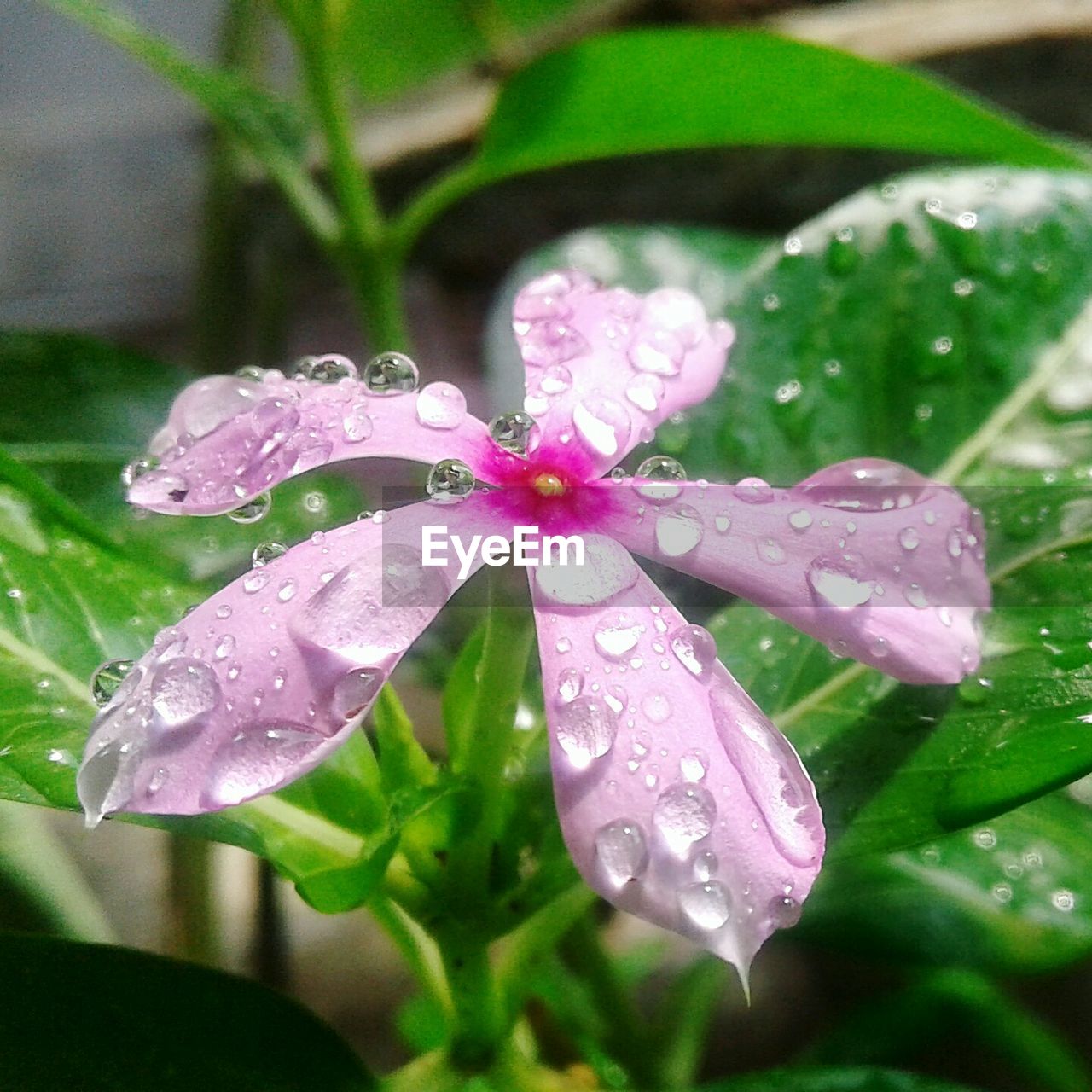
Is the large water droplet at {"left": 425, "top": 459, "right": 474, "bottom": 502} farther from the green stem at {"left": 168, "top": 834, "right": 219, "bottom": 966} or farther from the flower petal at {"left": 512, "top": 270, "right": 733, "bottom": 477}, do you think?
the green stem at {"left": 168, "top": 834, "right": 219, "bottom": 966}

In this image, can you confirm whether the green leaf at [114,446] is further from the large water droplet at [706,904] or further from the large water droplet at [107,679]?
the large water droplet at [706,904]

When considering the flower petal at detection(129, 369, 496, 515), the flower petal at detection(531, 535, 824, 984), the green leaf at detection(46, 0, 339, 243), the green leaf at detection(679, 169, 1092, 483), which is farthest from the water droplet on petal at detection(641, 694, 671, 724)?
the green leaf at detection(46, 0, 339, 243)

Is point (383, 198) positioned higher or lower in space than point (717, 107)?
lower

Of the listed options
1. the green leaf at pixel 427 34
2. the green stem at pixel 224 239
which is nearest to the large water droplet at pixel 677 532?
the green stem at pixel 224 239

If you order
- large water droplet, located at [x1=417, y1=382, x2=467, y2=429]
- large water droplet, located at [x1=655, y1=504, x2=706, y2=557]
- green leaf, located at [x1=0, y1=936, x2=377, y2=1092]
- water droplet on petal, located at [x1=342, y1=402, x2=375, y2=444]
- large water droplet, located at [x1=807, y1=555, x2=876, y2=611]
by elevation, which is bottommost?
green leaf, located at [x1=0, y1=936, x2=377, y2=1092]

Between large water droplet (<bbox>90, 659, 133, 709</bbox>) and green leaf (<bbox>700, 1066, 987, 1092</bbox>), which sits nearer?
large water droplet (<bbox>90, 659, 133, 709</bbox>)

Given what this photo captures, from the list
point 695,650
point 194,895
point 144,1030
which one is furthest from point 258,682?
point 194,895

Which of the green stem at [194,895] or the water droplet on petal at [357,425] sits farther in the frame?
the green stem at [194,895]

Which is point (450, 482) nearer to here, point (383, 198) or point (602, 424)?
point (602, 424)
